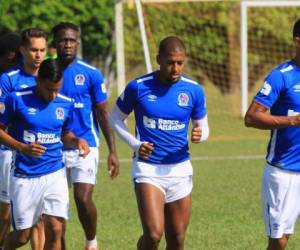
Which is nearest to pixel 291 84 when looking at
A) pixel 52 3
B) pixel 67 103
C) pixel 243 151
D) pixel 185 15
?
pixel 67 103

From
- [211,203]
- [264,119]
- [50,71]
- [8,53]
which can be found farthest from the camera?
[211,203]

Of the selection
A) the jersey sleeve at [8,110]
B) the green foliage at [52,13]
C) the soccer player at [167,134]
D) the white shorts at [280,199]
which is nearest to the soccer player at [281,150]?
the white shorts at [280,199]

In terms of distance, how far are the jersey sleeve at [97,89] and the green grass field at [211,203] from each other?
1642 mm

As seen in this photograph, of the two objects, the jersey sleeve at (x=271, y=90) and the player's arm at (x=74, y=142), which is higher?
the jersey sleeve at (x=271, y=90)

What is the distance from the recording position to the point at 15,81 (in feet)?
34.2

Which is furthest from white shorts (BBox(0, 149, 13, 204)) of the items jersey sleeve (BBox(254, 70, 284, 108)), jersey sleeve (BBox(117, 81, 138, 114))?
jersey sleeve (BBox(254, 70, 284, 108))

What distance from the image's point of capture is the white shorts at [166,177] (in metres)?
9.78

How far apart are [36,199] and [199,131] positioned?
1.57 meters

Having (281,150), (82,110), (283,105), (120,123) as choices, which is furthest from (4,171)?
(283,105)

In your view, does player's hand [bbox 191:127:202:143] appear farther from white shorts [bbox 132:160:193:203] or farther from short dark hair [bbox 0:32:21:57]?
short dark hair [bbox 0:32:21:57]

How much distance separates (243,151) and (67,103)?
1299 cm

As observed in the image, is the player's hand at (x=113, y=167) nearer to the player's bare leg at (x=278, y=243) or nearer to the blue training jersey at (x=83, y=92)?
the blue training jersey at (x=83, y=92)

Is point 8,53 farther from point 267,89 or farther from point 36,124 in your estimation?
point 267,89

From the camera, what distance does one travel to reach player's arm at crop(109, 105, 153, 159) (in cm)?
966
